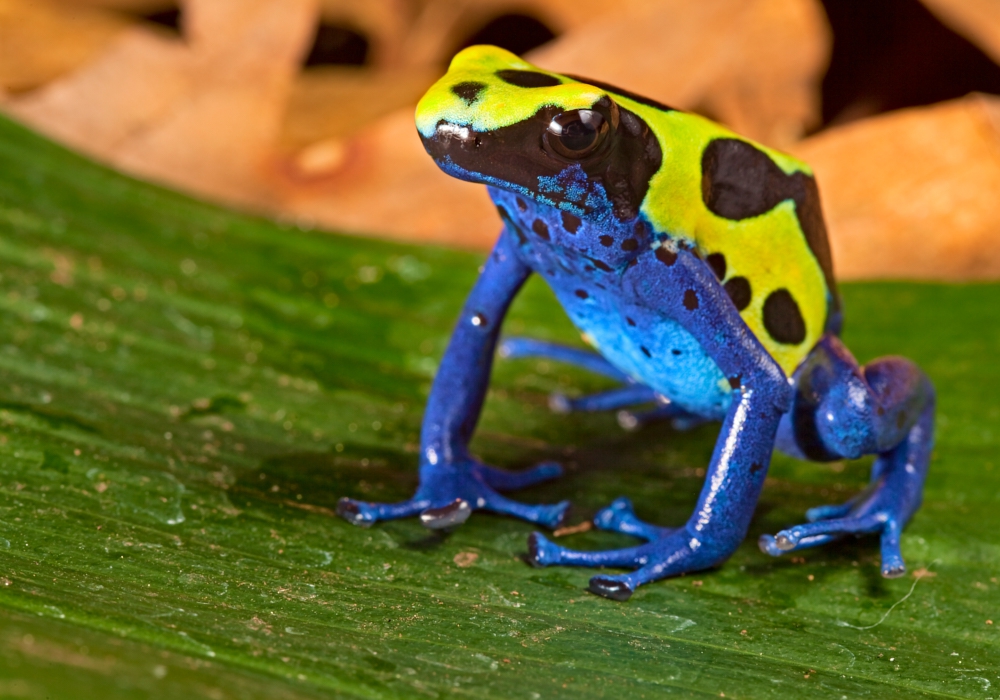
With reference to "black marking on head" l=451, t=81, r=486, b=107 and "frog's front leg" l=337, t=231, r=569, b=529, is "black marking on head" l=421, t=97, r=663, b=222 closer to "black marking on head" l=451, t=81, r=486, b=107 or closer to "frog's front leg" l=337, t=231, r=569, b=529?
"black marking on head" l=451, t=81, r=486, b=107

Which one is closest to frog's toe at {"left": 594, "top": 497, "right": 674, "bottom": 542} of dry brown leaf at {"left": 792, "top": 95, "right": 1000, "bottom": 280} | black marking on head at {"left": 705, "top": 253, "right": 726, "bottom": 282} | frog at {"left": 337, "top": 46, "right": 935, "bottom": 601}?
frog at {"left": 337, "top": 46, "right": 935, "bottom": 601}

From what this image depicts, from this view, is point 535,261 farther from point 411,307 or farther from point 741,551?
point 411,307

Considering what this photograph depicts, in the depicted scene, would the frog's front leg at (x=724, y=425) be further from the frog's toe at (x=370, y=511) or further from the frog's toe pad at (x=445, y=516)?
the frog's toe at (x=370, y=511)

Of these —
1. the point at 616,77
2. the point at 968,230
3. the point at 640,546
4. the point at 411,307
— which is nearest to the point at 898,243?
the point at 968,230

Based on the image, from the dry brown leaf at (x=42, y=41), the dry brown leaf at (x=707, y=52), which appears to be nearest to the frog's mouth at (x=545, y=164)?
the dry brown leaf at (x=707, y=52)

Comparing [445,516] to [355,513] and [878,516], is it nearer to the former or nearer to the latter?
[355,513]

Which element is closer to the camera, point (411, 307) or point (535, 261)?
point (535, 261)
